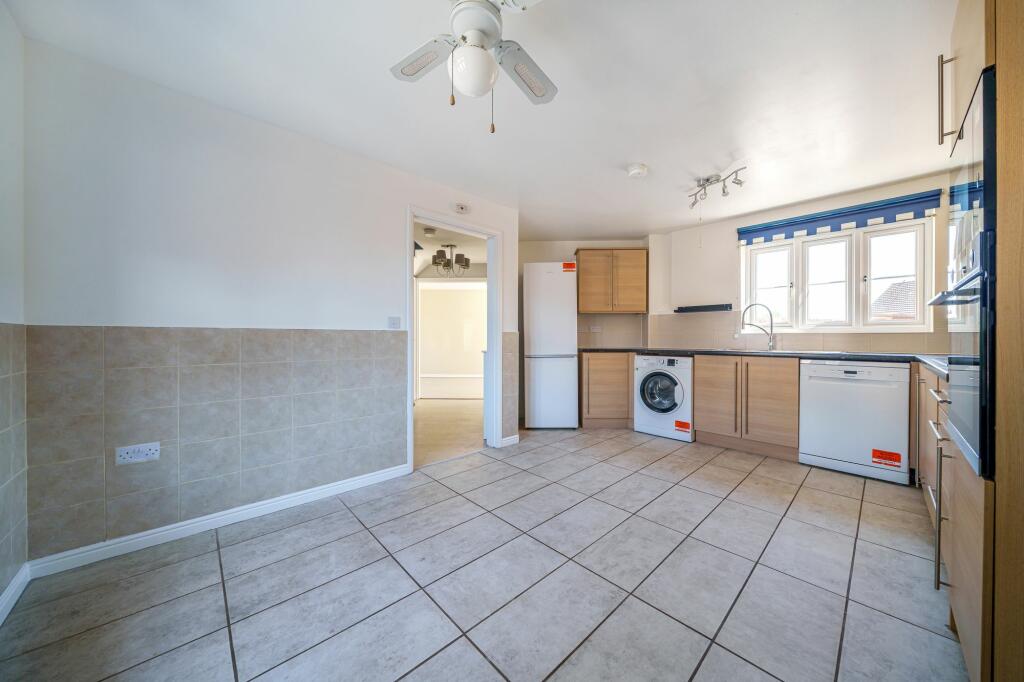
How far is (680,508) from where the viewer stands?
6.80 ft

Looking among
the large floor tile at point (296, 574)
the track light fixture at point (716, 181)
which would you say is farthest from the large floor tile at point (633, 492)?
the track light fixture at point (716, 181)

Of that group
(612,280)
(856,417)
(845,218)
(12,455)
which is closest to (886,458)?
(856,417)

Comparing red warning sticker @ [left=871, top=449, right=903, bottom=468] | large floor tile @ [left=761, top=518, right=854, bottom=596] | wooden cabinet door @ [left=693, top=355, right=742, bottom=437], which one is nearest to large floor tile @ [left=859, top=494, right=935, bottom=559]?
large floor tile @ [left=761, top=518, right=854, bottom=596]

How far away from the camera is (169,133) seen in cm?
178

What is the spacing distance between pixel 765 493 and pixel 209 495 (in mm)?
3412

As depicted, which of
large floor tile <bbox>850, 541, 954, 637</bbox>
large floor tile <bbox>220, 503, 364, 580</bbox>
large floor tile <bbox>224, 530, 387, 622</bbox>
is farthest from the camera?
large floor tile <bbox>220, 503, 364, 580</bbox>

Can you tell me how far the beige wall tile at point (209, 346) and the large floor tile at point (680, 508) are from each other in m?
2.56

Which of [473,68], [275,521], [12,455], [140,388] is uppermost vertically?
[473,68]

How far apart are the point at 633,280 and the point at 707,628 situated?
360 cm

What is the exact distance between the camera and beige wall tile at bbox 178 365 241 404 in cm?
182

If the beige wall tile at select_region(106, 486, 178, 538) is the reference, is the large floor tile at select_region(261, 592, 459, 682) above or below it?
below

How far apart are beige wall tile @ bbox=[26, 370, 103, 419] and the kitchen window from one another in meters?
5.08

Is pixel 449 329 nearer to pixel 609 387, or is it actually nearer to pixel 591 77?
pixel 609 387

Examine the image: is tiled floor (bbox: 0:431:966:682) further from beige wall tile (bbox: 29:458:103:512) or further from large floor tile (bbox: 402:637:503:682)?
beige wall tile (bbox: 29:458:103:512)
